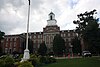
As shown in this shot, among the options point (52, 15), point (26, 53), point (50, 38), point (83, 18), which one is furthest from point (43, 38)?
point (26, 53)

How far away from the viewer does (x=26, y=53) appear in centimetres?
2375

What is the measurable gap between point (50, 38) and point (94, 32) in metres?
50.3

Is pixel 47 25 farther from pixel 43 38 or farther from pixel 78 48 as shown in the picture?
pixel 78 48

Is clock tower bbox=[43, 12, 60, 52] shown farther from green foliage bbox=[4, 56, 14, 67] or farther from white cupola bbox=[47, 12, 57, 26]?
green foliage bbox=[4, 56, 14, 67]

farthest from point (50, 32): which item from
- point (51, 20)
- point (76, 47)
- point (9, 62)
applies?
point (9, 62)

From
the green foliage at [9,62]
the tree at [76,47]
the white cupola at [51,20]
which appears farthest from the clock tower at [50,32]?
the green foliage at [9,62]

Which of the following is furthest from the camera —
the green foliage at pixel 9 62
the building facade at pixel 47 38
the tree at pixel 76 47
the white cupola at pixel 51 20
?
the white cupola at pixel 51 20

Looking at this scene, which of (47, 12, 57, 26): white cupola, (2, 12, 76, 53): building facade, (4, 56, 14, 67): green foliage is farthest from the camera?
(47, 12, 57, 26): white cupola

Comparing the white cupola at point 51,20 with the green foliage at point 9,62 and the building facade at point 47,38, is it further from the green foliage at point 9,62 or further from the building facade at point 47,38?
the green foliage at point 9,62

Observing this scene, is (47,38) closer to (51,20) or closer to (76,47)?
(51,20)

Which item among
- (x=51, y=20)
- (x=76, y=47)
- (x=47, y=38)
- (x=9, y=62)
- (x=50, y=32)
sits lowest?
(x=9, y=62)

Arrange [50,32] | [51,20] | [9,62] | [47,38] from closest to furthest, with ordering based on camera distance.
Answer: [9,62] < [50,32] < [47,38] < [51,20]

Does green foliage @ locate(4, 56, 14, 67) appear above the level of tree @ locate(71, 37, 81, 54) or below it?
below

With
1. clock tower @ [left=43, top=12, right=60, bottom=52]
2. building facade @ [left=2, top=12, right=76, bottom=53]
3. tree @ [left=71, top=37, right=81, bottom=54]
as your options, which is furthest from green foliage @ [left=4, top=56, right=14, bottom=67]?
clock tower @ [left=43, top=12, right=60, bottom=52]
